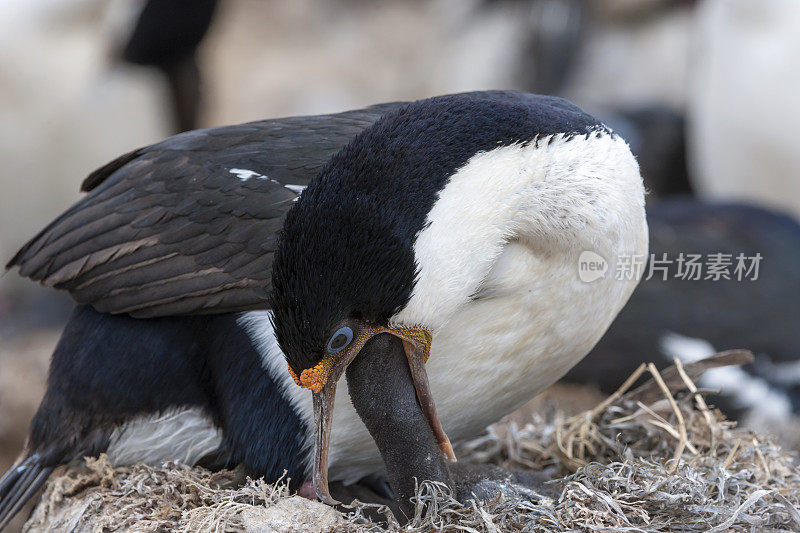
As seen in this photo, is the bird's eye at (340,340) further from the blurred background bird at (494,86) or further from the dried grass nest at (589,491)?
the blurred background bird at (494,86)

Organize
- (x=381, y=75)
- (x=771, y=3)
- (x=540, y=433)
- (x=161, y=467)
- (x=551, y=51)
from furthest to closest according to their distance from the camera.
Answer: (x=381, y=75) → (x=551, y=51) → (x=771, y=3) → (x=540, y=433) → (x=161, y=467)

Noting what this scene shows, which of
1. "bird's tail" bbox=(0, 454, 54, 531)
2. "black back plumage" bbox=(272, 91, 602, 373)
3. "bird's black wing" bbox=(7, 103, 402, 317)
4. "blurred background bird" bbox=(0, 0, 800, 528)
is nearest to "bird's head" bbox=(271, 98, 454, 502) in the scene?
"black back plumage" bbox=(272, 91, 602, 373)

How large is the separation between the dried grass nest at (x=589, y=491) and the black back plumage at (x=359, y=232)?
373 millimetres

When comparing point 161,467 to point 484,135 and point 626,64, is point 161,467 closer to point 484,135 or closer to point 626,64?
point 484,135

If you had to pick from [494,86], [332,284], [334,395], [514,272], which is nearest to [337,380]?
[334,395]

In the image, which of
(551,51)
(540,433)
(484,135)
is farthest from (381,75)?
(484,135)

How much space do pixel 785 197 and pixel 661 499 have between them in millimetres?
3352

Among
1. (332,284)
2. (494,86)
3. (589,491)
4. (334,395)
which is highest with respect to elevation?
(332,284)

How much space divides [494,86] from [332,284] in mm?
5081

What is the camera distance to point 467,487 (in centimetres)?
216

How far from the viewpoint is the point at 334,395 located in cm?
203

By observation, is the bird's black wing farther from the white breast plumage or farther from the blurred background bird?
the blurred background bird

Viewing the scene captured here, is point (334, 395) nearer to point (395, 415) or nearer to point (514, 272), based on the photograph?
point (395, 415)

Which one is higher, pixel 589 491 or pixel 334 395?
pixel 334 395
